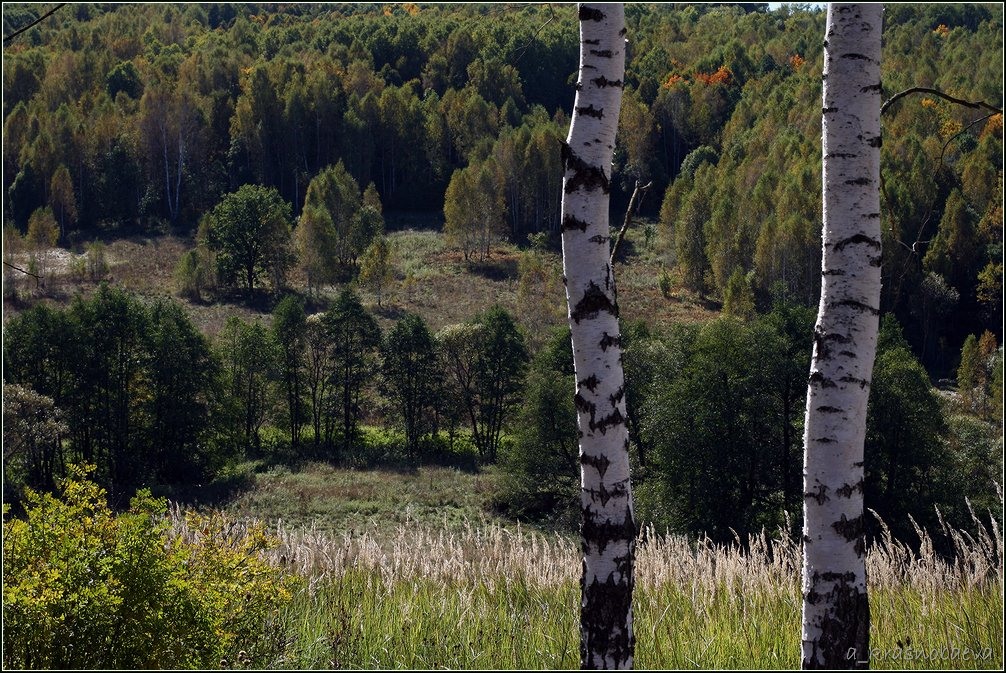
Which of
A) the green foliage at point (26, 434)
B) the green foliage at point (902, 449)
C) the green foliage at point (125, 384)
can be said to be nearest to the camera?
the green foliage at point (902, 449)

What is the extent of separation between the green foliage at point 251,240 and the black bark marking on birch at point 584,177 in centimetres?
6762

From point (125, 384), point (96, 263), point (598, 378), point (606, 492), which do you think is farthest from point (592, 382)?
point (96, 263)

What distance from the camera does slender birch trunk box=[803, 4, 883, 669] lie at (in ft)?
12.6

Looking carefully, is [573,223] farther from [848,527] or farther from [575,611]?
[575,611]

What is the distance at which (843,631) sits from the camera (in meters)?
3.85

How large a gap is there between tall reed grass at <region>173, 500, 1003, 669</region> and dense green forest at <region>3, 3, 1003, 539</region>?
2295 millimetres

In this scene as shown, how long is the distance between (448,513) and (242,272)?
→ 40.3 metres

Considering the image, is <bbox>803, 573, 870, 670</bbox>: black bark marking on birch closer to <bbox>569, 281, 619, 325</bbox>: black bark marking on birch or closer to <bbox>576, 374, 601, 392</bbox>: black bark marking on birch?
<bbox>576, 374, 601, 392</bbox>: black bark marking on birch

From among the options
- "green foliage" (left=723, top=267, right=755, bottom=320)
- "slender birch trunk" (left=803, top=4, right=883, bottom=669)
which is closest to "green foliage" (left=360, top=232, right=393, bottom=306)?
"green foliage" (left=723, top=267, right=755, bottom=320)

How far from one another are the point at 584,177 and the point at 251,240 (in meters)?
69.1

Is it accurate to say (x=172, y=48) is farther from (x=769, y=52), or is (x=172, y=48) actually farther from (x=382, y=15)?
(x=769, y=52)

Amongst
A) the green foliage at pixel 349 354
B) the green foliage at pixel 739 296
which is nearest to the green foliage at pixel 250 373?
the green foliage at pixel 349 354

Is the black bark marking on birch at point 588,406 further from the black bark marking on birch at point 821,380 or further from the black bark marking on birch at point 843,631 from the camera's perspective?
the black bark marking on birch at point 843,631

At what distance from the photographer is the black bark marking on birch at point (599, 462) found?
407 centimetres
